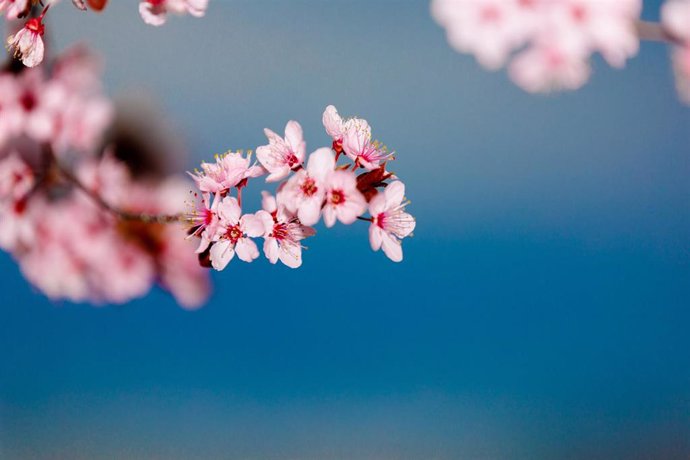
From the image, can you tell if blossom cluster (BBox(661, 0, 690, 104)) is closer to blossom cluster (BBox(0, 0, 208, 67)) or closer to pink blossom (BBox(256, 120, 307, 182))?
pink blossom (BBox(256, 120, 307, 182))

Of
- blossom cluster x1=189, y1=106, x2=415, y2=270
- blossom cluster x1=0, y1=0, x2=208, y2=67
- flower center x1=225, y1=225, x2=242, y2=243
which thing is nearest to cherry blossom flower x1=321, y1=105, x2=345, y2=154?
blossom cluster x1=189, y1=106, x2=415, y2=270

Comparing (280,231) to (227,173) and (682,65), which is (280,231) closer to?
(227,173)

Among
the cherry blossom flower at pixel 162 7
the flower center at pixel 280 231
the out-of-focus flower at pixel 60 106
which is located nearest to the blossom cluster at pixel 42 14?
the cherry blossom flower at pixel 162 7

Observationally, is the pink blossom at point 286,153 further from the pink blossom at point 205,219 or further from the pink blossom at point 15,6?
the pink blossom at point 15,6

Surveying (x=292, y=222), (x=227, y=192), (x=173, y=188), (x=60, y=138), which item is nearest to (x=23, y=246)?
(x=60, y=138)

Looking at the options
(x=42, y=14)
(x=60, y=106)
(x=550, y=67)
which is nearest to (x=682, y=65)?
(x=550, y=67)

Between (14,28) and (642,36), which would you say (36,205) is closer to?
(14,28)
